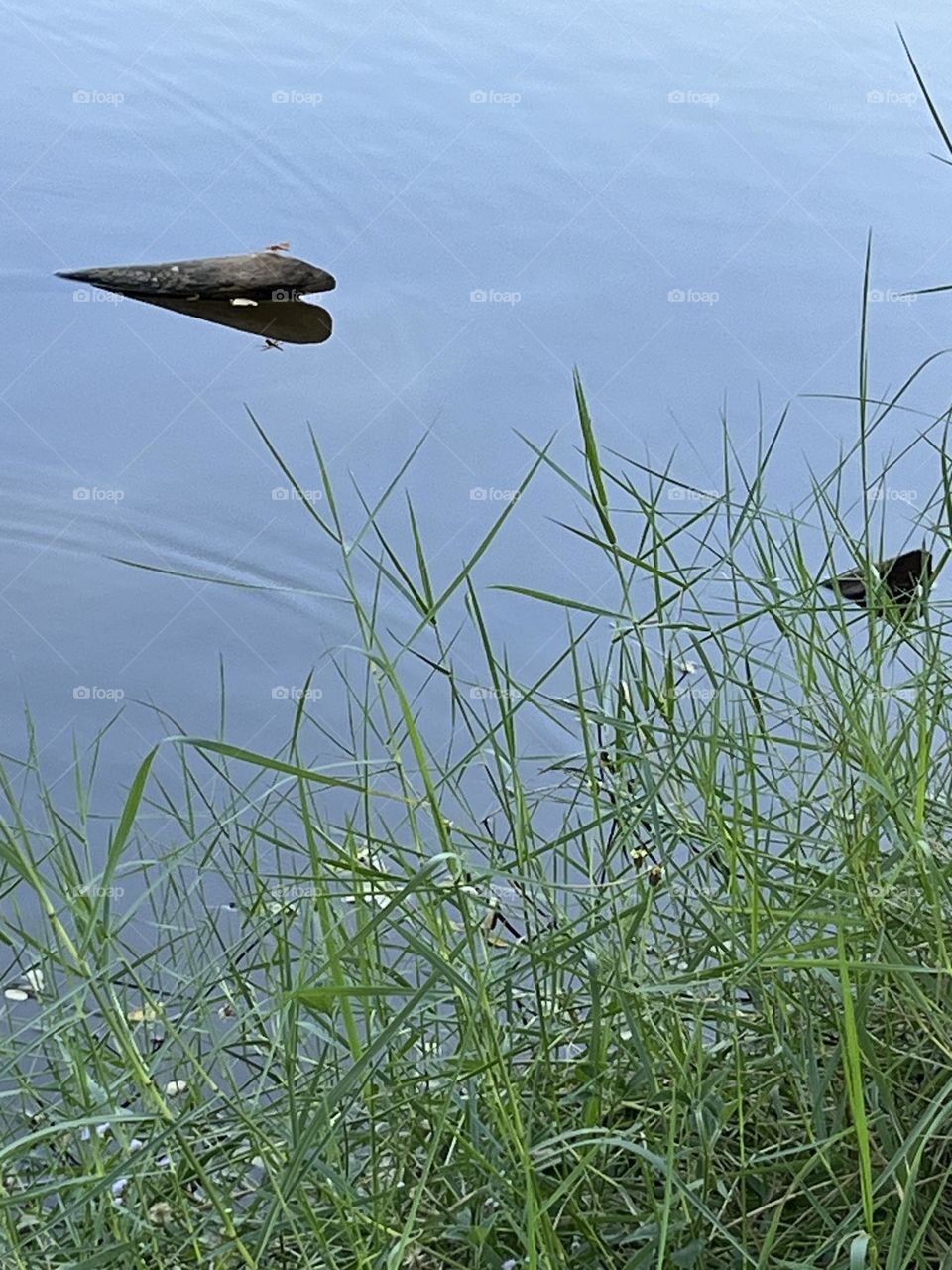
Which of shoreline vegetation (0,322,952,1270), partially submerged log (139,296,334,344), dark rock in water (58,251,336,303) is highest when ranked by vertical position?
shoreline vegetation (0,322,952,1270)

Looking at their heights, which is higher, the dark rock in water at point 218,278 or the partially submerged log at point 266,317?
the dark rock in water at point 218,278

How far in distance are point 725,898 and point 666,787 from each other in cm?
9

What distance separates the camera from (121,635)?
2.99 meters

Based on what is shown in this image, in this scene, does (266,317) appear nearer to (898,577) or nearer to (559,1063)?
(898,577)

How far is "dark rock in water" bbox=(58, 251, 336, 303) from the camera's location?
4.16m

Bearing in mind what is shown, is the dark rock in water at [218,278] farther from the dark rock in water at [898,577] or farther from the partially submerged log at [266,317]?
the dark rock in water at [898,577]

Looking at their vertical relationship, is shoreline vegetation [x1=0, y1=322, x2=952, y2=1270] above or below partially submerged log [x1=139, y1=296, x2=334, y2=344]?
above

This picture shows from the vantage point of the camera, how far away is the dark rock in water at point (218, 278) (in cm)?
416

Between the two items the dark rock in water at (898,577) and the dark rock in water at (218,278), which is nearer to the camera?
the dark rock in water at (898,577)

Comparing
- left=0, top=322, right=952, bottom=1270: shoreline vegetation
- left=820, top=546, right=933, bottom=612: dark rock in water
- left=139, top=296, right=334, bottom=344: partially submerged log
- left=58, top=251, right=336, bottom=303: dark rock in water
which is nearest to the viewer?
left=0, top=322, right=952, bottom=1270: shoreline vegetation

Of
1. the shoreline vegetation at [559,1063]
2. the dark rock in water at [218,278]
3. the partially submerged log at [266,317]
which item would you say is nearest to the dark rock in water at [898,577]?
the shoreline vegetation at [559,1063]

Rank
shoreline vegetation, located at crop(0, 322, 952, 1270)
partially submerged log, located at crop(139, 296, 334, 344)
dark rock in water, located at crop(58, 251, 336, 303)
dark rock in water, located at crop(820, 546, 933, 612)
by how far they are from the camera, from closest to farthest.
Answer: shoreline vegetation, located at crop(0, 322, 952, 1270) → dark rock in water, located at crop(820, 546, 933, 612) → partially submerged log, located at crop(139, 296, 334, 344) → dark rock in water, located at crop(58, 251, 336, 303)

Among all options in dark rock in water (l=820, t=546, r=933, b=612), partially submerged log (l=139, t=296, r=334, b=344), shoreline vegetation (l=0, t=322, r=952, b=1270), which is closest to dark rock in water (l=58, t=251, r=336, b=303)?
Answer: partially submerged log (l=139, t=296, r=334, b=344)

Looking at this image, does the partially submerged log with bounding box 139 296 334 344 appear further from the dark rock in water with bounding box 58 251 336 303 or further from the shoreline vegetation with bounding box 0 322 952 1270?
the shoreline vegetation with bounding box 0 322 952 1270
